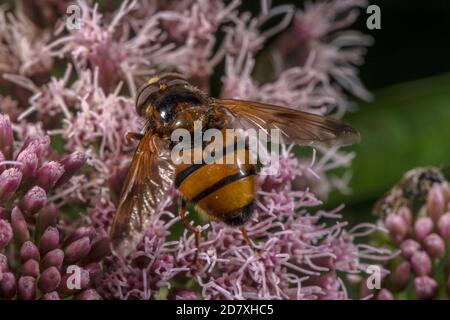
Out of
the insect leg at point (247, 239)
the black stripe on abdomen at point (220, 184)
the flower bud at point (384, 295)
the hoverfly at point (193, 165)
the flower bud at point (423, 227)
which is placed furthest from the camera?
the flower bud at point (423, 227)

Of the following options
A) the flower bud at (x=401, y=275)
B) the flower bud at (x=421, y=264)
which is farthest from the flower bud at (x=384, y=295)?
the flower bud at (x=421, y=264)

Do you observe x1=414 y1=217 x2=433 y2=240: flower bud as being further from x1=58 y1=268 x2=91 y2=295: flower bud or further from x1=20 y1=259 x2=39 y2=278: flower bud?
x1=20 y1=259 x2=39 y2=278: flower bud

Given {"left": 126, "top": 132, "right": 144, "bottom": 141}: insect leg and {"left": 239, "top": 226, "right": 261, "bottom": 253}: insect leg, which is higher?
{"left": 126, "top": 132, "right": 144, "bottom": 141}: insect leg

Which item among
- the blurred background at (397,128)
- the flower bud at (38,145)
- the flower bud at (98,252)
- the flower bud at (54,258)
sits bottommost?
the flower bud at (54,258)

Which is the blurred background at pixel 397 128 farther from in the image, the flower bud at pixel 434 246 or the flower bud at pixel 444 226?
the flower bud at pixel 434 246

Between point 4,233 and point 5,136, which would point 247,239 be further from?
point 5,136

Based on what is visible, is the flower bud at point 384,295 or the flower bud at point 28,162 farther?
the flower bud at point 384,295

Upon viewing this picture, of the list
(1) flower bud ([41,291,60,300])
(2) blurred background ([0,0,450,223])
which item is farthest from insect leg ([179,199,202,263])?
(2) blurred background ([0,0,450,223])
